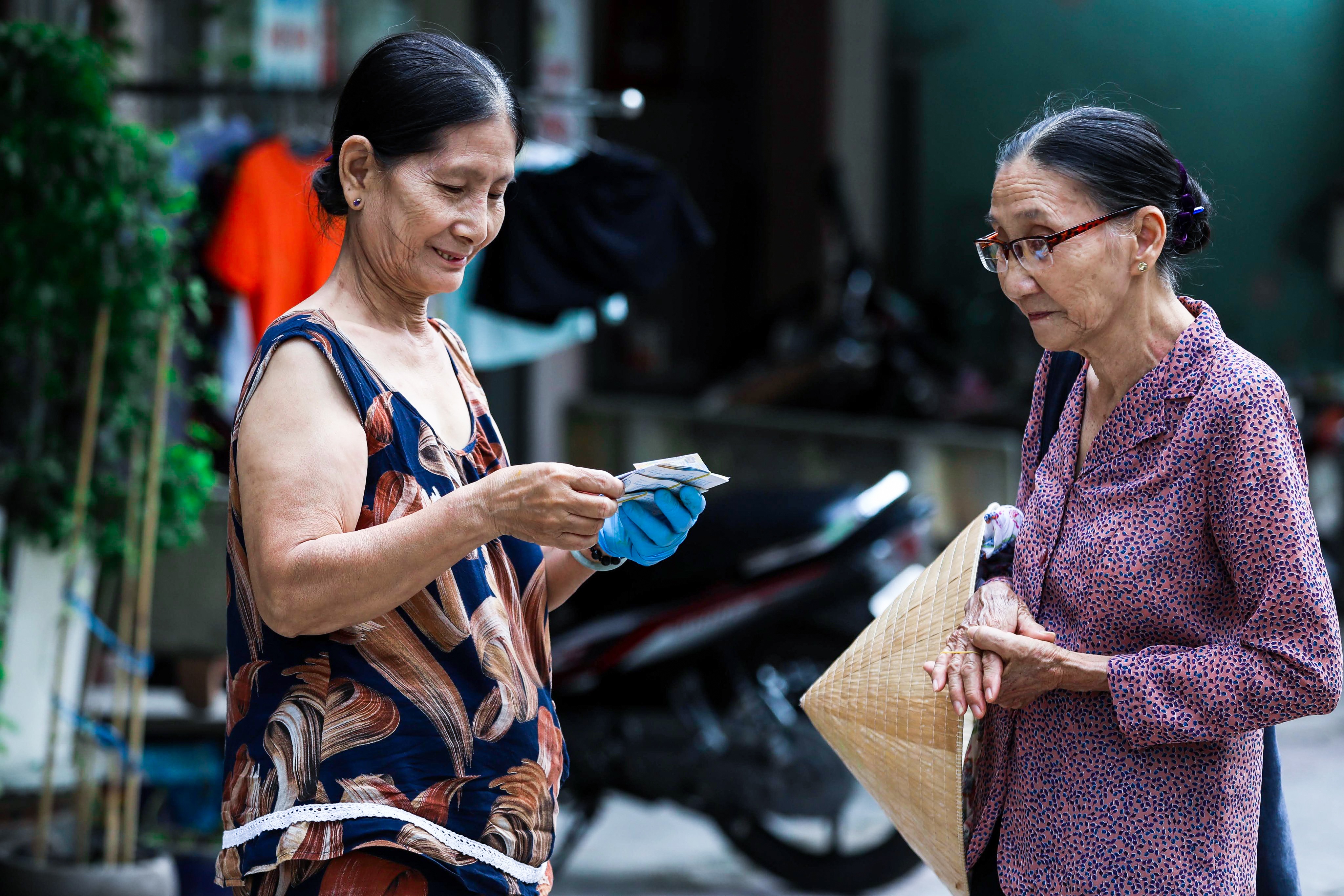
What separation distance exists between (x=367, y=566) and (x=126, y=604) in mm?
2400

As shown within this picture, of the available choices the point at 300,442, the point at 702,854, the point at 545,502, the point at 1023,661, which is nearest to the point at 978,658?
the point at 1023,661

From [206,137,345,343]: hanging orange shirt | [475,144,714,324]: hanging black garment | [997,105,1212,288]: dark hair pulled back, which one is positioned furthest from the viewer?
[206,137,345,343]: hanging orange shirt

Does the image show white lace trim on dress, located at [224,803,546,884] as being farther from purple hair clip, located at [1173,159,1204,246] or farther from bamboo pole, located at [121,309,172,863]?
bamboo pole, located at [121,309,172,863]

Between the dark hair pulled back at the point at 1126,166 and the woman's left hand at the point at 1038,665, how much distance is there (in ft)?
1.68

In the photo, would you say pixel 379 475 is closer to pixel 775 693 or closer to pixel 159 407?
pixel 159 407

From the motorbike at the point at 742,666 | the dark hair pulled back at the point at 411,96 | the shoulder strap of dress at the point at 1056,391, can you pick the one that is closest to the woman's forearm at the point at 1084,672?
the shoulder strap of dress at the point at 1056,391

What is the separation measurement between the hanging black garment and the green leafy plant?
112 cm

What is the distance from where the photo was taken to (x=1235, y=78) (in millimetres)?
8312

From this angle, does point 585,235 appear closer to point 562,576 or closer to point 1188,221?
point 562,576

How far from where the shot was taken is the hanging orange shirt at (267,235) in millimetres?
4625

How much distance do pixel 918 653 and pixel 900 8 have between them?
316 inches

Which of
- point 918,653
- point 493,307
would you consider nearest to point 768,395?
point 493,307

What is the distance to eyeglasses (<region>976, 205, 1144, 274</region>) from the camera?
1.69 meters

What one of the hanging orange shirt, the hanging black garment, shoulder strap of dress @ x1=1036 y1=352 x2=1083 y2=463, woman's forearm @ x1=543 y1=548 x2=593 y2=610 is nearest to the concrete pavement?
the hanging black garment
